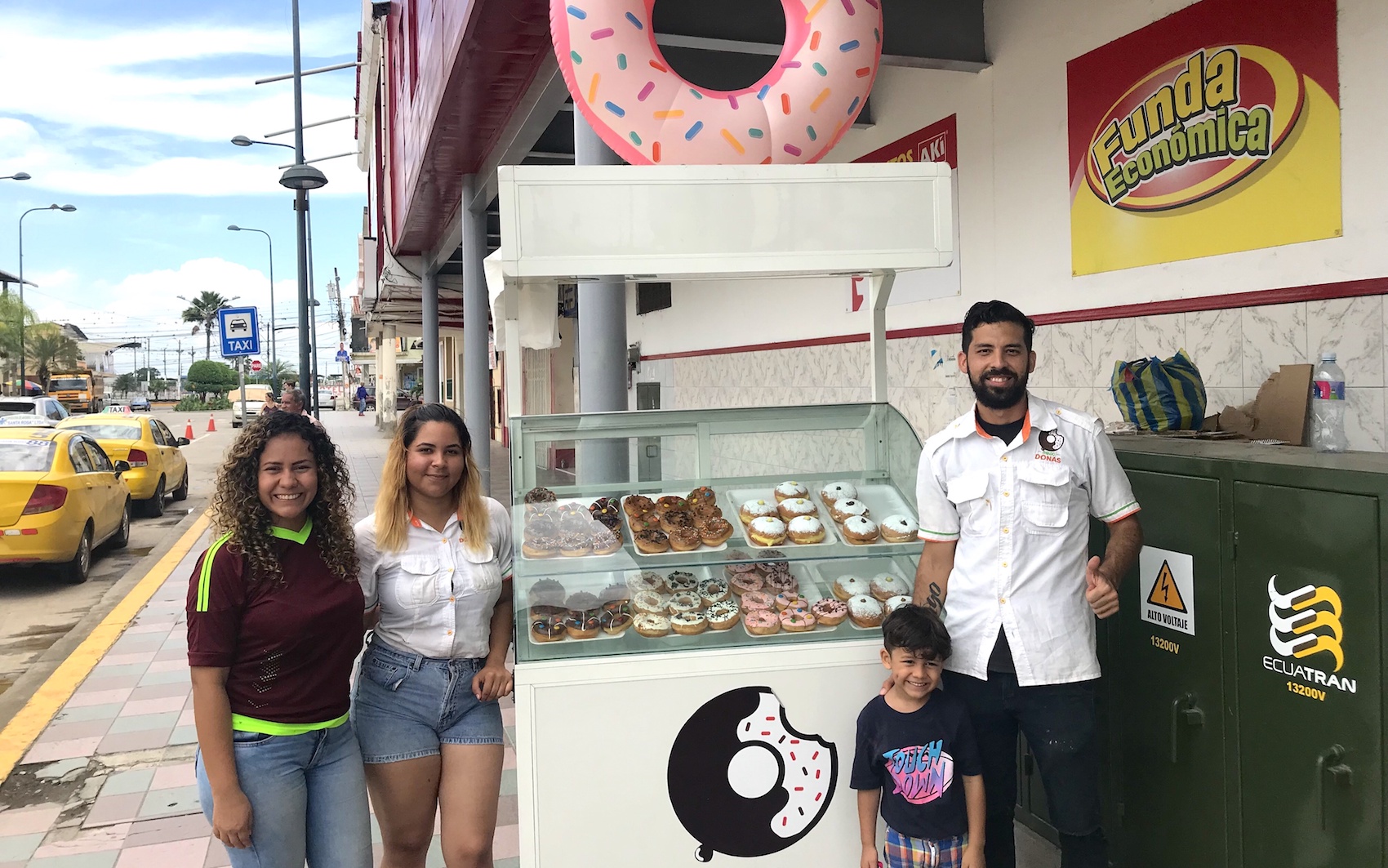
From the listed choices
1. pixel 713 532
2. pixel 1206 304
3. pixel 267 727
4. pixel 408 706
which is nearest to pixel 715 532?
pixel 713 532

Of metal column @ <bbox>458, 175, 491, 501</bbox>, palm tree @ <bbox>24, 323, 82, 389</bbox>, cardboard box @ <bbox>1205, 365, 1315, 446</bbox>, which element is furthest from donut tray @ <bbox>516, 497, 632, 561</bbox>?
palm tree @ <bbox>24, 323, 82, 389</bbox>

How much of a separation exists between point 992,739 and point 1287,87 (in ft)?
10.5

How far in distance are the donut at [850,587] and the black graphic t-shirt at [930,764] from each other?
649mm

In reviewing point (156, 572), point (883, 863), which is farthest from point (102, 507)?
point (883, 863)

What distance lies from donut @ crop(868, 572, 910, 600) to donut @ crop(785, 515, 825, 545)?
0.25 m

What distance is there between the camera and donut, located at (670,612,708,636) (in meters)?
3.12

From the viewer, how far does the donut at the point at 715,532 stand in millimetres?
3393

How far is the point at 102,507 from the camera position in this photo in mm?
9547

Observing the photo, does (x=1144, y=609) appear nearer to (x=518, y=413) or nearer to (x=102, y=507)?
(x=518, y=413)

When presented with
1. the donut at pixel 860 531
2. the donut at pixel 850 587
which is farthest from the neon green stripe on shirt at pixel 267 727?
the donut at pixel 860 531

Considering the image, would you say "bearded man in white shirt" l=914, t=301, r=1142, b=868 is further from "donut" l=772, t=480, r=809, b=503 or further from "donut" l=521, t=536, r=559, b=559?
"donut" l=521, t=536, r=559, b=559

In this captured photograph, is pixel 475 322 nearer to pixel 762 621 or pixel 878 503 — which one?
pixel 878 503

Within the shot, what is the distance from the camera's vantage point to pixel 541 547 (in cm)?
317

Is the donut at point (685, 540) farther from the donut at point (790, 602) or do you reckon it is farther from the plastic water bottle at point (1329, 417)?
the plastic water bottle at point (1329, 417)
